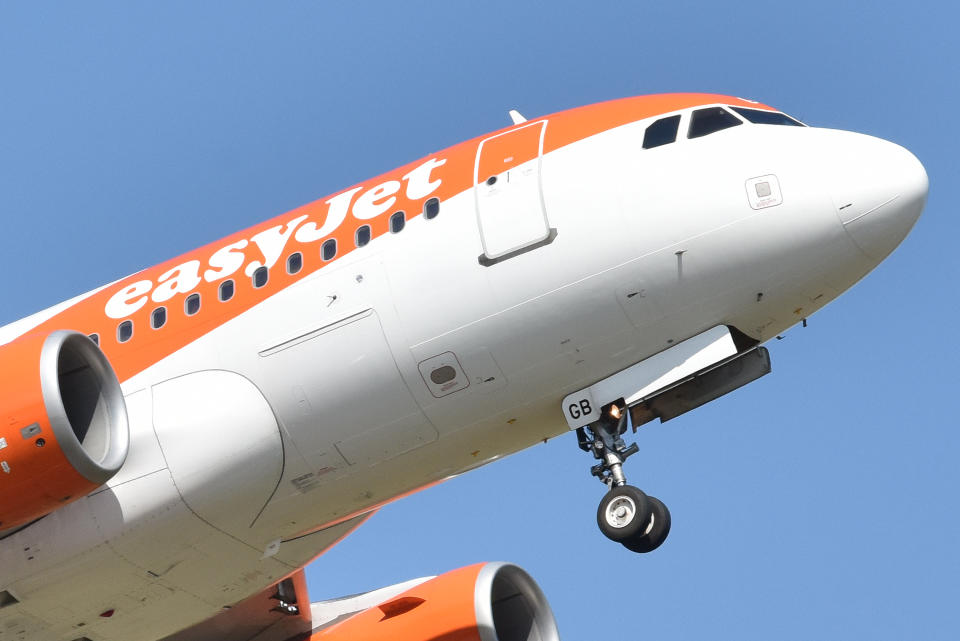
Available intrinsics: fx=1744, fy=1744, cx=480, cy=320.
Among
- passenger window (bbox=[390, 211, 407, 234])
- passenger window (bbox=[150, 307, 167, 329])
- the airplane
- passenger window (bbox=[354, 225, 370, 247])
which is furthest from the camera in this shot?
passenger window (bbox=[150, 307, 167, 329])

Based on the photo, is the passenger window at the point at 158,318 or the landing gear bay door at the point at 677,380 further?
the passenger window at the point at 158,318

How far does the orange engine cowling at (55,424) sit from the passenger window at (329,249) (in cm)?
283

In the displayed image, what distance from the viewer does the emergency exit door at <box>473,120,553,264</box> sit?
19.4 meters

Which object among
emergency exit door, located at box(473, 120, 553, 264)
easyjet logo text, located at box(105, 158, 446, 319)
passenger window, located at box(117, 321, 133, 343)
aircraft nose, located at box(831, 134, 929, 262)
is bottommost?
aircraft nose, located at box(831, 134, 929, 262)

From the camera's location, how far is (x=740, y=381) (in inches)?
780

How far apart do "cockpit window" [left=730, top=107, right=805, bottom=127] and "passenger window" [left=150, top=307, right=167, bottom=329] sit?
23.5ft

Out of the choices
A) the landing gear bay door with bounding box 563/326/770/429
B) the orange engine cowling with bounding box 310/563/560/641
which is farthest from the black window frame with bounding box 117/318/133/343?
the landing gear bay door with bounding box 563/326/770/429

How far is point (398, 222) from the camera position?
20.2 m

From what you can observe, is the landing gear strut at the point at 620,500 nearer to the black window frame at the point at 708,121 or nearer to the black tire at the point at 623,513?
the black tire at the point at 623,513

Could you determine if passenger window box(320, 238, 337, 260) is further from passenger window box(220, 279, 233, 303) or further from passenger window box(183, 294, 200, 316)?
passenger window box(183, 294, 200, 316)

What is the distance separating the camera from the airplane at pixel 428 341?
1897 centimetres

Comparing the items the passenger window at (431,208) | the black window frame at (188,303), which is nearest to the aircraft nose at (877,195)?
the passenger window at (431,208)

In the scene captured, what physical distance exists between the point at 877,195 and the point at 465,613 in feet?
25.5

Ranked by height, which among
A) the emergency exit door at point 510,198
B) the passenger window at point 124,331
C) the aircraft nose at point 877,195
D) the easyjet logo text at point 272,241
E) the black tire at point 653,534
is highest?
the easyjet logo text at point 272,241
